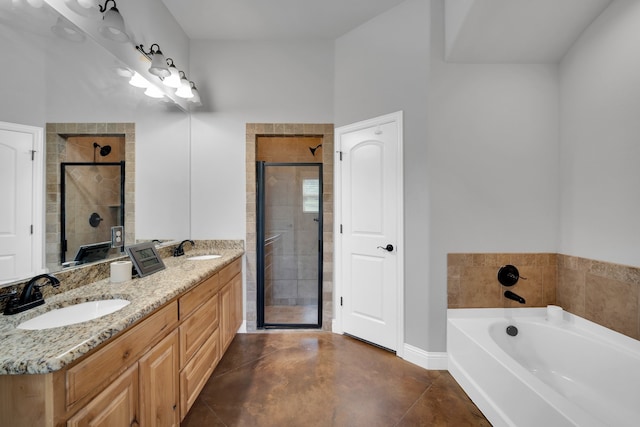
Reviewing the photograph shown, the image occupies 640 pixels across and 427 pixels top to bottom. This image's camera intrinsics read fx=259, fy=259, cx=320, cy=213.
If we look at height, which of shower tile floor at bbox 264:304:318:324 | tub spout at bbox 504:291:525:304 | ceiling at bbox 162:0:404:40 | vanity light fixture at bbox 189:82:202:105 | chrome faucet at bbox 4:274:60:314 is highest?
ceiling at bbox 162:0:404:40

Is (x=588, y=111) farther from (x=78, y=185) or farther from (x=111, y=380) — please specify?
(x=78, y=185)

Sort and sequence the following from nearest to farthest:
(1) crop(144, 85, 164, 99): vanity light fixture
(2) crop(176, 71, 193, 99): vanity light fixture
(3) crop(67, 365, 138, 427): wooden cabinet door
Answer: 1. (3) crop(67, 365, 138, 427): wooden cabinet door
2. (1) crop(144, 85, 164, 99): vanity light fixture
3. (2) crop(176, 71, 193, 99): vanity light fixture

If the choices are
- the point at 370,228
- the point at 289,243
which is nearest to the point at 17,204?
the point at 289,243

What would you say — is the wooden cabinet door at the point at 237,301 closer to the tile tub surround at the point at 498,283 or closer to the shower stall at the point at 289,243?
the shower stall at the point at 289,243

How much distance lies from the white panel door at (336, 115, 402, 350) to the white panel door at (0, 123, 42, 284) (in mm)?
2127

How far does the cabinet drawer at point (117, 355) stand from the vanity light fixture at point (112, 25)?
171cm

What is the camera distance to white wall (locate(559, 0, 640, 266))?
160 cm

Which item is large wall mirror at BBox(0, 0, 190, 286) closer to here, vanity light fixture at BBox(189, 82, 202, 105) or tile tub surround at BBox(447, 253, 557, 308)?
vanity light fixture at BBox(189, 82, 202, 105)

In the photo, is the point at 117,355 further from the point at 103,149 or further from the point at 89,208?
the point at 103,149

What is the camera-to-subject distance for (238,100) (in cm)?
272

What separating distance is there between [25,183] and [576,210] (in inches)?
134

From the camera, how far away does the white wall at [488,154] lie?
6.95ft

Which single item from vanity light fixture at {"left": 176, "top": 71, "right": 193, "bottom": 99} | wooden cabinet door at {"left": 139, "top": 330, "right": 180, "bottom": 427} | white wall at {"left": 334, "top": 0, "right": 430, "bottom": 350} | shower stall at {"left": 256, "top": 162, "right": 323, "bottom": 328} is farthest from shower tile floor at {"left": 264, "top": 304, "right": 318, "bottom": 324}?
vanity light fixture at {"left": 176, "top": 71, "right": 193, "bottom": 99}

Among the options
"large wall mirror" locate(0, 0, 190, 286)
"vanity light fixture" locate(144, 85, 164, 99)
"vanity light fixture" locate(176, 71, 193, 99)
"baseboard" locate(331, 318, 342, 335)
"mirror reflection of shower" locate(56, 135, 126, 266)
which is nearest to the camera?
"large wall mirror" locate(0, 0, 190, 286)
